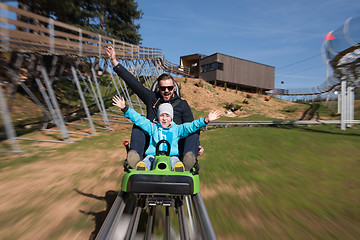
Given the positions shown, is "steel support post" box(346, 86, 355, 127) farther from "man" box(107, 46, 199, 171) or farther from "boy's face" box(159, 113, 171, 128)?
"boy's face" box(159, 113, 171, 128)

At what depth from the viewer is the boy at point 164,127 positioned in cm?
279

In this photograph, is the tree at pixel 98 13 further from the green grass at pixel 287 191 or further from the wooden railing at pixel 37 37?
the green grass at pixel 287 191

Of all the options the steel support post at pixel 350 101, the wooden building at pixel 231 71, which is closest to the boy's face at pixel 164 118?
the steel support post at pixel 350 101

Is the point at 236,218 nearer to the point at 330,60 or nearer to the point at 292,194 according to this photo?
the point at 292,194

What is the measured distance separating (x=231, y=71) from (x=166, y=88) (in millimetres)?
33533

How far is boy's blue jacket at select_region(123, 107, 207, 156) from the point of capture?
9.34 feet

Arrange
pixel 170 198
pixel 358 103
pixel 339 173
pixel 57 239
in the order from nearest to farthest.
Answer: pixel 170 198, pixel 57 239, pixel 339 173, pixel 358 103

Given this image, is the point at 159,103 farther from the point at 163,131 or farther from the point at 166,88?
the point at 163,131

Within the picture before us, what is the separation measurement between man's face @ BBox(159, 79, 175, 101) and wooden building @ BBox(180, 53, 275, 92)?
101 feet

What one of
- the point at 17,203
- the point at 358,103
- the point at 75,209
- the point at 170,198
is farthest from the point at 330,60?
the point at 17,203

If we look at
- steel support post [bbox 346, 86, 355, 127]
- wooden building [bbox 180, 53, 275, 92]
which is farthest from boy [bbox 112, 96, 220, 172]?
wooden building [bbox 180, 53, 275, 92]

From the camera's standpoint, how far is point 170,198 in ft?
7.21

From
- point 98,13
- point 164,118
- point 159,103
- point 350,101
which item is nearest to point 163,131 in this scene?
point 164,118

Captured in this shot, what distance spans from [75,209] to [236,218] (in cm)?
257
